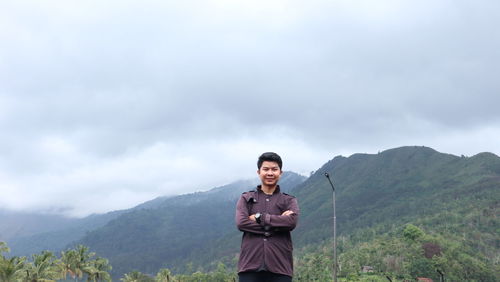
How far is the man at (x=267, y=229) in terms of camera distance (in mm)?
5480

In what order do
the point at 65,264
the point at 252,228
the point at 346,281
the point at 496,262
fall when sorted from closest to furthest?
the point at 252,228, the point at 65,264, the point at 346,281, the point at 496,262

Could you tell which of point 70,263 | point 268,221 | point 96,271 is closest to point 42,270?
point 70,263

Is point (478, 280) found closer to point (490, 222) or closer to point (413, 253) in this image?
point (413, 253)

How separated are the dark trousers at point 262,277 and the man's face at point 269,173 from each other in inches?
45.1

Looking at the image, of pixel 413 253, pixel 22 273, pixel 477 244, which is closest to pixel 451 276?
pixel 413 253

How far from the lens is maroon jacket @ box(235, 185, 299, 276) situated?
5.47 m

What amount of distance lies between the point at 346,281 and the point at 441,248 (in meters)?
42.7

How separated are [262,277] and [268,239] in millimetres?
464

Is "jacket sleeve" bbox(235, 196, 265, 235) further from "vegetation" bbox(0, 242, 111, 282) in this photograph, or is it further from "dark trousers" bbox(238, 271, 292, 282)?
"vegetation" bbox(0, 242, 111, 282)

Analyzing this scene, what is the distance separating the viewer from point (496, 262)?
12744cm

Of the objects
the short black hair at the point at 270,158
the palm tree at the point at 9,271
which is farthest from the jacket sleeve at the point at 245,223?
the palm tree at the point at 9,271

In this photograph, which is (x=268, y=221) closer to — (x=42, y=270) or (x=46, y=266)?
(x=42, y=270)

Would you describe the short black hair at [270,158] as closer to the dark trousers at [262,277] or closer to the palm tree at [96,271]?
the dark trousers at [262,277]

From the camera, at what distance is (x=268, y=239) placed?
557 cm
